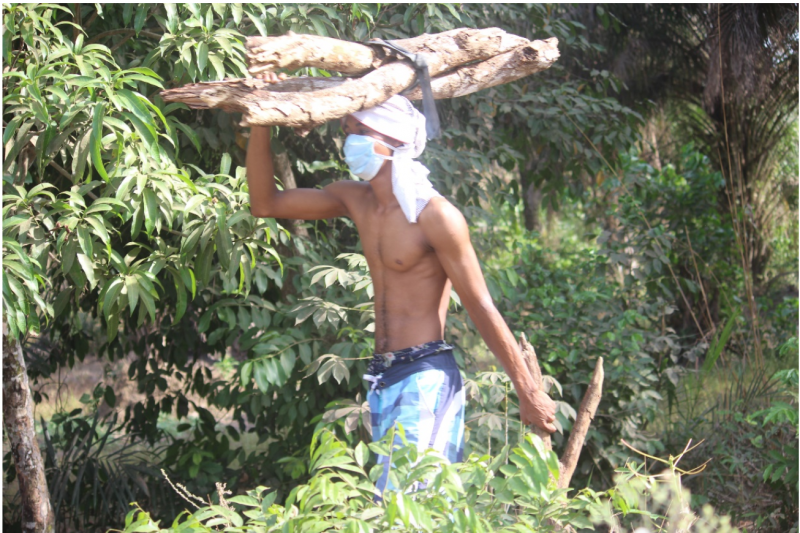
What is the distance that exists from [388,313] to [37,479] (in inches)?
61.1

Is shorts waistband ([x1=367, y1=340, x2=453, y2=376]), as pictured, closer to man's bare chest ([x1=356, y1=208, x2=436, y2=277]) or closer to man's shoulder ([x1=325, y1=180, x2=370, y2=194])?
man's bare chest ([x1=356, y1=208, x2=436, y2=277])

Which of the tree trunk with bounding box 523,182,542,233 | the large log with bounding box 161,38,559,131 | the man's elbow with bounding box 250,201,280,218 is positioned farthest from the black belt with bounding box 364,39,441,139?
the tree trunk with bounding box 523,182,542,233

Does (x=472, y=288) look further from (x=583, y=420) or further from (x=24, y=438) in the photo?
(x=24, y=438)

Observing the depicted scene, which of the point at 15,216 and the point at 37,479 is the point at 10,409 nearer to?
the point at 37,479

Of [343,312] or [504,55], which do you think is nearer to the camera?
[504,55]

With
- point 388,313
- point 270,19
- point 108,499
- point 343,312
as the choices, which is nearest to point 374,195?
point 388,313

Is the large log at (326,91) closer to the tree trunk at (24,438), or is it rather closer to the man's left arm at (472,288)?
the man's left arm at (472,288)

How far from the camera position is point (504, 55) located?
235cm

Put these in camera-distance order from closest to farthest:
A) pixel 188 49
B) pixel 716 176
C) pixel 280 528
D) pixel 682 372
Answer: pixel 280 528, pixel 188 49, pixel 682 372, pixel 716 176

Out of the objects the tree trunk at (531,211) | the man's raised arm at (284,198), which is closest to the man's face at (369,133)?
the man's raised arm at (284,198)

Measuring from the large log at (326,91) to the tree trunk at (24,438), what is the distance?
1304 millimetres

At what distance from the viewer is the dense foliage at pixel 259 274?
227cm

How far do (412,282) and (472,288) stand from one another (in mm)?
214

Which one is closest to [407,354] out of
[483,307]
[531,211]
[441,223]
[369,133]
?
[483,307]
